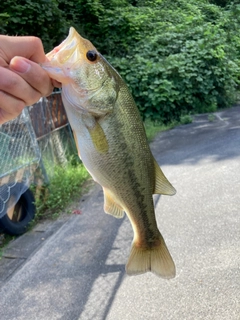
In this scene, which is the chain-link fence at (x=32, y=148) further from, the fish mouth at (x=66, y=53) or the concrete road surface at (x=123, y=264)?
the fish mouth at (x=66, y=53)

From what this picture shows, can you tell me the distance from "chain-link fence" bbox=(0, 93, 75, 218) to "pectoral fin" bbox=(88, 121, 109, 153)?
3.29 meters

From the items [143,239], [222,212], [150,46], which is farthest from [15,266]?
[150,46]

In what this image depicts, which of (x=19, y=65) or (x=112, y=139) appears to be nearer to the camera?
(x=19, y=65)

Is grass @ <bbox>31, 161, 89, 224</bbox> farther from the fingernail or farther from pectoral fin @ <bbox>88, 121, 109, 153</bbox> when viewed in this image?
the fingernail

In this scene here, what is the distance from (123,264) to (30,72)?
3.05 metres

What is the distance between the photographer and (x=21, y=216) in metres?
5.26

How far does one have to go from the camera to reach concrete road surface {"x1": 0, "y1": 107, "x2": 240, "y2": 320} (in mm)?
3420

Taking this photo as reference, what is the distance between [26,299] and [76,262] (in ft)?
2.33

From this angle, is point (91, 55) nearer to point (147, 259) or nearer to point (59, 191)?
point (147, 259)

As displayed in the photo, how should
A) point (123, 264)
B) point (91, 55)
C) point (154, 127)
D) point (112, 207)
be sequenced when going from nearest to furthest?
1. point (91, 55)
2. point (112, 207)
3. point (123, 264)
4. point (154, 127)

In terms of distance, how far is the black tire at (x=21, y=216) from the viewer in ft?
15.9

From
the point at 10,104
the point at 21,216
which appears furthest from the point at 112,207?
the point at 21,216

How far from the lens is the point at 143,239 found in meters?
1.82

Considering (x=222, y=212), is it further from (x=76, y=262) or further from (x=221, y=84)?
(x=221, y=84)
